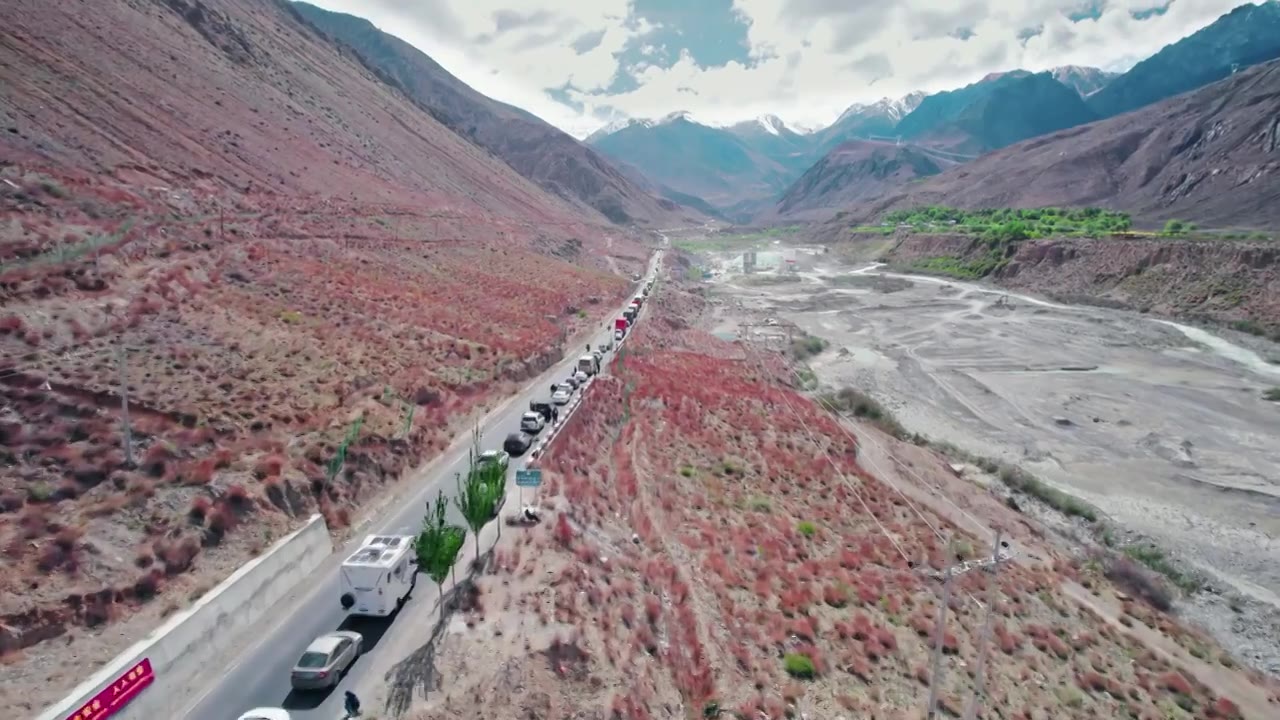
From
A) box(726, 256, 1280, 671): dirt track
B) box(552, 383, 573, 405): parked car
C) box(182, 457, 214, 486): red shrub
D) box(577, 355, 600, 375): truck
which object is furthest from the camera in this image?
box(577, 355, 600, 375): truck

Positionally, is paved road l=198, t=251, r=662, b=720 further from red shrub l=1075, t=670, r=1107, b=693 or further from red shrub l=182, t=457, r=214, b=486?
red shrub l=1075, t=670, r=1107, b=693

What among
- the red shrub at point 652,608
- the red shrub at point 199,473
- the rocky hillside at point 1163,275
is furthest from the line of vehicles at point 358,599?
the rocky hillside at point 1163,275

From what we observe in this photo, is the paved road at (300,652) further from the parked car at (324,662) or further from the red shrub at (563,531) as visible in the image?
the red shrub at (563,531)

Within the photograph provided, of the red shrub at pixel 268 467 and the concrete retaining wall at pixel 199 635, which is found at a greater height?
the red shrub at pixel 268 467

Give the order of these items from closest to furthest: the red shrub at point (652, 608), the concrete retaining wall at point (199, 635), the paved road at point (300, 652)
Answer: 1. the concrete retaining wall at point (199, 635)
2. the paved road at point (300, 652)
3. the red shrub at point (652, 608)

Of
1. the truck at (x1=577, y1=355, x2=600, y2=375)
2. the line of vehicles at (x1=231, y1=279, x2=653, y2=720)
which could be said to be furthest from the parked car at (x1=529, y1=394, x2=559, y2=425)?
the line of vehicles at (x1=231, y1=279, x2=653, y2=720)

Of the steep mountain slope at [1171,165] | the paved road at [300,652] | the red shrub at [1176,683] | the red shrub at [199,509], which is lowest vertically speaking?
the red shrub at [1176,683]

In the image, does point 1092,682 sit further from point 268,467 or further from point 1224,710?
point 268,467
